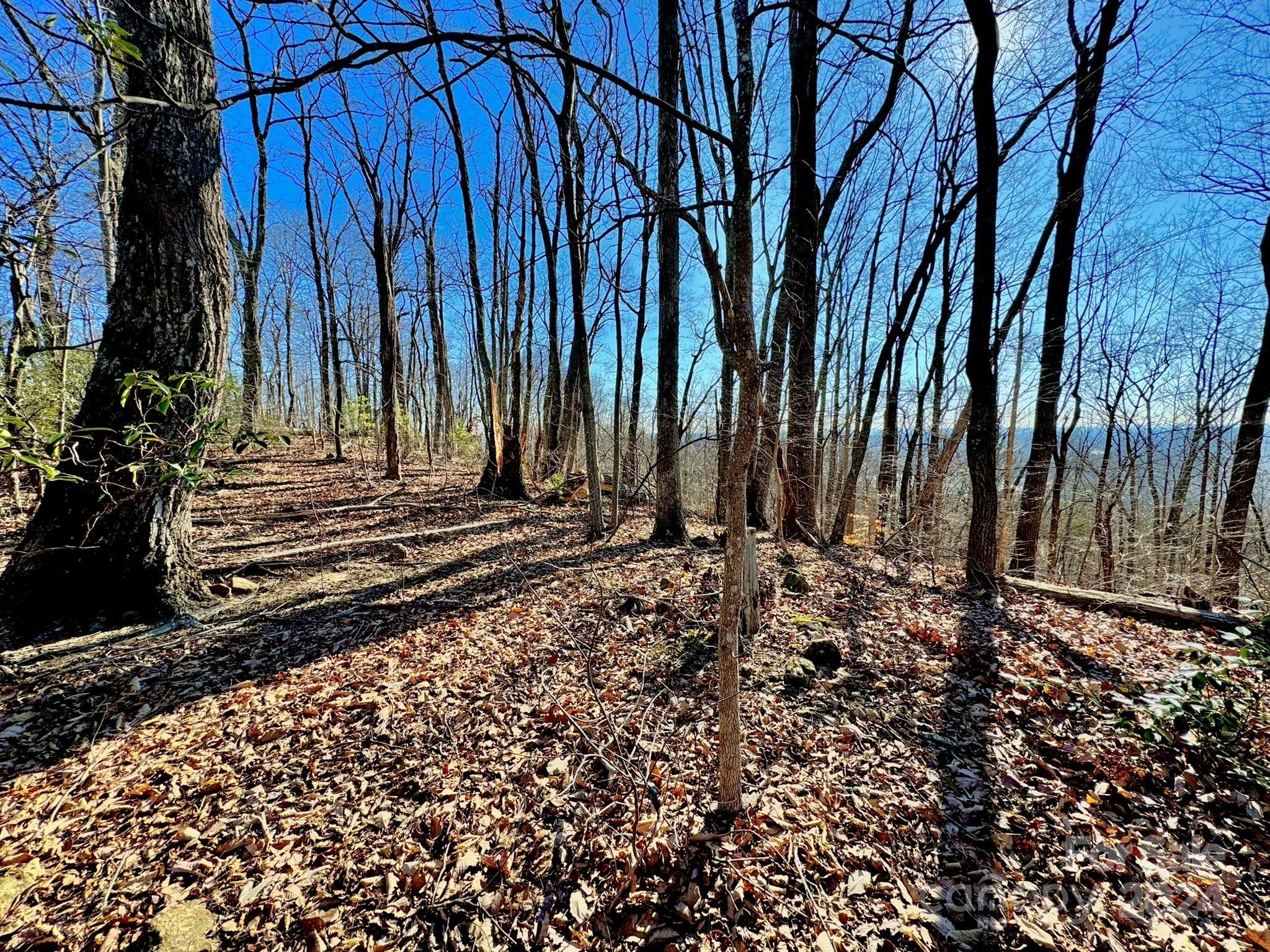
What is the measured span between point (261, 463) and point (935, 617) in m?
14.3

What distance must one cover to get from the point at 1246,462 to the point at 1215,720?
6.58 metres

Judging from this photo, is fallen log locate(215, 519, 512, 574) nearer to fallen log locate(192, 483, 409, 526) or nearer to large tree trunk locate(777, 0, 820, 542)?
fallen log locate(192, 483, 409, 526)

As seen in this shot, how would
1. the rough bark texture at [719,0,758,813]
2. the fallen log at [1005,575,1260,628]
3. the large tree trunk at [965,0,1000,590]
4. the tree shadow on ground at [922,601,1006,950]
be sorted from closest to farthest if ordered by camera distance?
the rough bark texture at [719,0,758,813]
the tree shadow on ground at [922,601,1006,950]
the fallen log at [1005,575,1260,628]
the large tree trunk at [965,0,1000,590]

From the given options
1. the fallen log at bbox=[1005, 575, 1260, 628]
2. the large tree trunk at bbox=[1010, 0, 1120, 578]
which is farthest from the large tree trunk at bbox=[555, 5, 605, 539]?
the large tree trunk at bbox=[1010, 0, 1120, 578]

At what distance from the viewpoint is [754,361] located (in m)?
1.81

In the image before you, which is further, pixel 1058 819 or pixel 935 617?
pixel 935 617

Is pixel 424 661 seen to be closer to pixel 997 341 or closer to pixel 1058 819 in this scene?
pixel 1058 819

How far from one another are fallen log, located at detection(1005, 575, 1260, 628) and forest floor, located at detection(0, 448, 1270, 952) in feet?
1.27

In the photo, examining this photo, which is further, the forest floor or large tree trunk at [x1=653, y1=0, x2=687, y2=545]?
large tree trunk at [x1=653, y1=0, x2=687, y2=545]

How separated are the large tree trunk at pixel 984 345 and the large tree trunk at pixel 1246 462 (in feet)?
13.3

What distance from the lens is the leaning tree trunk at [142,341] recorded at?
317 centimetres

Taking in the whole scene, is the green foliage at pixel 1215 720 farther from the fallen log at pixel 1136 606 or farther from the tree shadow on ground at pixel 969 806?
the fallen log at pixel 1136 606

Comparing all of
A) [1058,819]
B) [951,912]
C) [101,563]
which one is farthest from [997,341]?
[101,563]

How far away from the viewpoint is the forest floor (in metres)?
1.87
